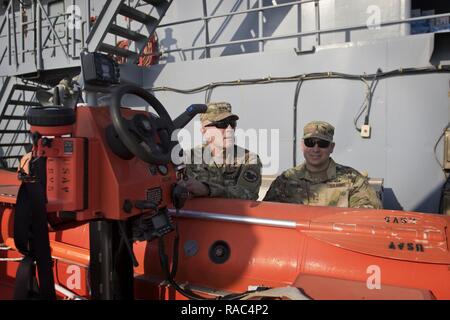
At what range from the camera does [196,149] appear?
9.92 feet

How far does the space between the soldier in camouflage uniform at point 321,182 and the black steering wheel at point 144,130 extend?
1.43 m

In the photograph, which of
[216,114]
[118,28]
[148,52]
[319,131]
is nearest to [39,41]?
[118,28]

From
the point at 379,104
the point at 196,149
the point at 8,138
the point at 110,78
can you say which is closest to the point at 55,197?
the point at 110,78

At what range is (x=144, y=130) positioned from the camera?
4.38 feet

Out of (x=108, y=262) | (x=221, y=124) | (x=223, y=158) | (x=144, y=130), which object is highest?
(x=221, y=124)

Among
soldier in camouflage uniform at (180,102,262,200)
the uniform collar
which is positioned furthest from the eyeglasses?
soldier in camouflage uniform at (180,102,262,200)

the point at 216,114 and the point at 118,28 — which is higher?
the point at 118,28

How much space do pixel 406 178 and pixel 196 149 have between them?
2.22 meters

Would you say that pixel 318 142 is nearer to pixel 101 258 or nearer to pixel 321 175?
pixel 321 175

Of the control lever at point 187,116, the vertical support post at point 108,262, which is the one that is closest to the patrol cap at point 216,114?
the control lever at point 187,116

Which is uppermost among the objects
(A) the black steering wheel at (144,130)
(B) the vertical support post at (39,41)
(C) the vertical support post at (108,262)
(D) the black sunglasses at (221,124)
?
(B) the vertical support post at (39,41)

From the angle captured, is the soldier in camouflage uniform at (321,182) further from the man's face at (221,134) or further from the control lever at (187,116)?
the control lever at (187,116)

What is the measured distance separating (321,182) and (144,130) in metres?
1.71

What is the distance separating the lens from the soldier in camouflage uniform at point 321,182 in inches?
103
